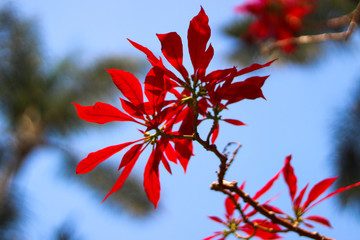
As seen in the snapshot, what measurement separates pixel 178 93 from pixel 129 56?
169 inches

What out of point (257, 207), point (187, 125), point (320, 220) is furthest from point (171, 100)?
point (320, 220)

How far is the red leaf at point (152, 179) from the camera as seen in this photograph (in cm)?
57

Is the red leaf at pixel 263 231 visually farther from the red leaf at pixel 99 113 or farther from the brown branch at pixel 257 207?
the red leaf at pixel 99 113

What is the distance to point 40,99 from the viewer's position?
14.3 ft

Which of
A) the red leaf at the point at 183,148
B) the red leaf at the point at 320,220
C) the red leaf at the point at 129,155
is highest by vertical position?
the red leaf at the point at 320,220

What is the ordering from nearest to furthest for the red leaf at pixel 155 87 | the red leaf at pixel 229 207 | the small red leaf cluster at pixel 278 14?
1. the red leaf at pixel 155 87
2. the red leaf at pixel 229 207
3. the small red leaf cluster at pixel 278 14

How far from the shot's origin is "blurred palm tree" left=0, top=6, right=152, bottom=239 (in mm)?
4020

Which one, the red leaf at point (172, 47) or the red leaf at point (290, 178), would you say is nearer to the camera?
the red leaf at point (172, 47)

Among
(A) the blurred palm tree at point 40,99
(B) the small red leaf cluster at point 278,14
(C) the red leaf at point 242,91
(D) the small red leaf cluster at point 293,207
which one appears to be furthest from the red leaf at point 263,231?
(A) the blurred palm tree at point 40,99

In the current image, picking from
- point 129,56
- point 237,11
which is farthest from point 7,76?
point 237,11

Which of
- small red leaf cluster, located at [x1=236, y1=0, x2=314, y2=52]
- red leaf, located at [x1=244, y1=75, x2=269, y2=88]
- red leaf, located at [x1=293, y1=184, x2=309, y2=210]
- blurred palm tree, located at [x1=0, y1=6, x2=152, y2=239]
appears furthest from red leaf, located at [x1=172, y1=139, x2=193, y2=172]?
blurred palm tree, located at [x1=0, y1=6, x2=152, y2=239]

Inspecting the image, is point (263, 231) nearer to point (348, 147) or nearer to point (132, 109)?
point (132, 109)

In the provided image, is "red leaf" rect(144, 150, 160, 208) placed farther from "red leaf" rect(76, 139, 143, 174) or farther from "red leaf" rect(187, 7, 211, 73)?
"red leaf" rect(187, 7, 211, 73)

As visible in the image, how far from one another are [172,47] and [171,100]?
8 centimetres
